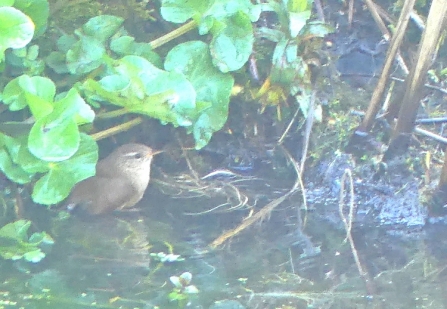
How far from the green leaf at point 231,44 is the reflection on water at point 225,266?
0.78 m

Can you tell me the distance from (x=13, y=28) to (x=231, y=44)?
0.98 m

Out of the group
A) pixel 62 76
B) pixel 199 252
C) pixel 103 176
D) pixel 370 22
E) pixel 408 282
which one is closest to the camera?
pixel 408 282

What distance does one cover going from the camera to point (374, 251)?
11.9ft

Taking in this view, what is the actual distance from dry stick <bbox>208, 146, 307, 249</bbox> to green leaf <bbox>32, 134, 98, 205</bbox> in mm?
671

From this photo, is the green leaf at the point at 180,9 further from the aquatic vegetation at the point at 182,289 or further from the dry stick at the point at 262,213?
the aquatic vegetation at the point at 182,289

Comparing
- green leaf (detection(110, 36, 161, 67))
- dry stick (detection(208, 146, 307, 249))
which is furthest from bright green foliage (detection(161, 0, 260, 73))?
dry stick (detection(208, 146, 307, 249))

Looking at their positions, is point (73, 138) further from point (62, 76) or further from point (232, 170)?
point (232, 170)

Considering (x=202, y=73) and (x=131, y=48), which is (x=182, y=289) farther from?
(x=131, y=48)

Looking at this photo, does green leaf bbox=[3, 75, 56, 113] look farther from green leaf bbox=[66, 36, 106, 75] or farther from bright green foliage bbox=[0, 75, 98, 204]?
green leaf bbox=[66, 36, 106, 75]

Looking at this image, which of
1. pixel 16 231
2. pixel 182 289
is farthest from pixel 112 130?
pixel 182 289

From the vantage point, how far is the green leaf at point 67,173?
344cm

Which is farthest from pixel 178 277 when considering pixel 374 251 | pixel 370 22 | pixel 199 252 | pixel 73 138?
pixel 370 22

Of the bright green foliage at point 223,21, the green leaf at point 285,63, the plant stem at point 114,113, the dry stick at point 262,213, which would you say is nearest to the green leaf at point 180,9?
the bright green foliage at point 223,21

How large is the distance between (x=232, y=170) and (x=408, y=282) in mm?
1440
